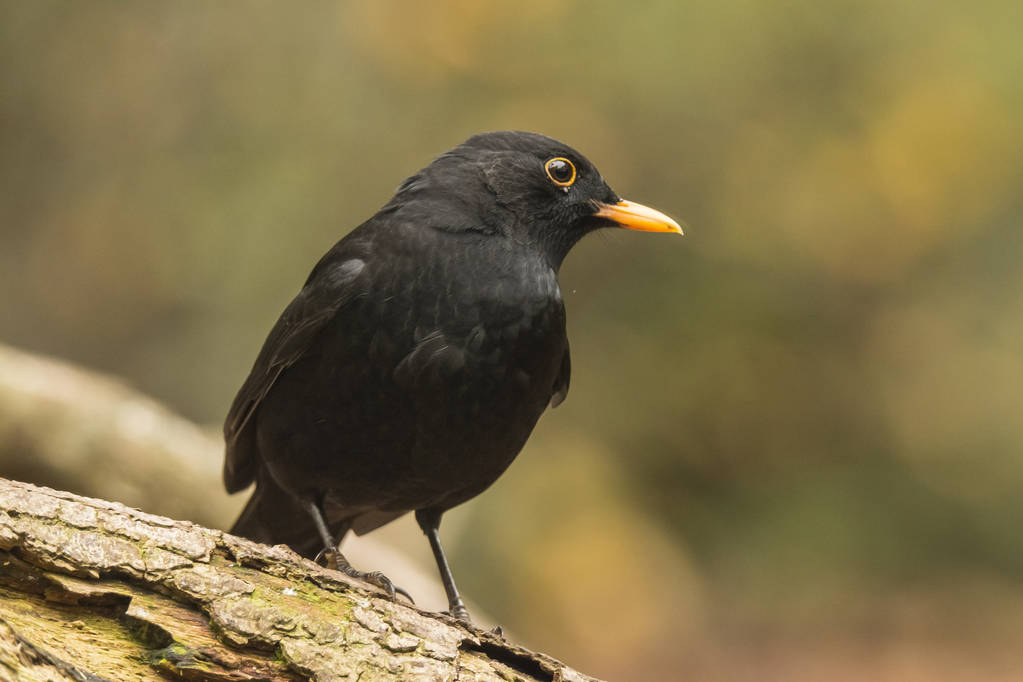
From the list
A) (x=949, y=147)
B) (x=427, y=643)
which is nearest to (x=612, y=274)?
(x=949, y=147)

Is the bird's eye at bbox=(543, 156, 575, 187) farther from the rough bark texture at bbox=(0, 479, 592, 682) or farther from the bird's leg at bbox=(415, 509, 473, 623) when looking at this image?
the rough bark texture at bbox=(0, 479, 592, 682)

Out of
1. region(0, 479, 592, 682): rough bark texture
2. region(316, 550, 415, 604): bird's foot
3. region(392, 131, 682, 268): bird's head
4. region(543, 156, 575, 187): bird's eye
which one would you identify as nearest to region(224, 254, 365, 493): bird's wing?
region(392, 131, 682, 268): bird's head

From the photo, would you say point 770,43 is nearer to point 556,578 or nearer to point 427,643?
point 556,578

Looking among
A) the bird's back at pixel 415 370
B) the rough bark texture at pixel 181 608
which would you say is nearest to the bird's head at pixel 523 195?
the bird's back at pixel 415 370

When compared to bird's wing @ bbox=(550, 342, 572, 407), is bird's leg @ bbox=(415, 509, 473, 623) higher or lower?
lower

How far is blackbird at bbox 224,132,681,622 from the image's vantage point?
382 centimetres

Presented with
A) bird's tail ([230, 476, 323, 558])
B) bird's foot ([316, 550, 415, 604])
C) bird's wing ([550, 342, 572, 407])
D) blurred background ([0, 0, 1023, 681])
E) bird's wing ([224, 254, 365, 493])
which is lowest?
bird's foot ([316, 550, 415, 604])

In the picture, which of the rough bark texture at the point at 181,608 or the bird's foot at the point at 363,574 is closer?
the rough bark texture at the point at 181,608

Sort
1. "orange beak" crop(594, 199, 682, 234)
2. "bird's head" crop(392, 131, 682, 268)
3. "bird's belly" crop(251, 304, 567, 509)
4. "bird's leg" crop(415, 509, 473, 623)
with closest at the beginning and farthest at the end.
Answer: "bird's belly" crop(251, 304, 567, 509) < "bird's head" crop(392, 131, 682, 268) < "bird's leg" crop(415, 509, 473, 623) < "orange beak" crop(594, 199, 682, 234)

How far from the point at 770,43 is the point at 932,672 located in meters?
4.84

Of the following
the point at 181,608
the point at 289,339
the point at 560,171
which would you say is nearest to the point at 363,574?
the point at 289,339

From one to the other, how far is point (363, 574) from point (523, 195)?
4.80ft

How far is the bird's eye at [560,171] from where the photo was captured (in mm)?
4430

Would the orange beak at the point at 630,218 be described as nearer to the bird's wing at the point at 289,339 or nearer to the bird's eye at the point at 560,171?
the bird's eye at the point at 560,171
